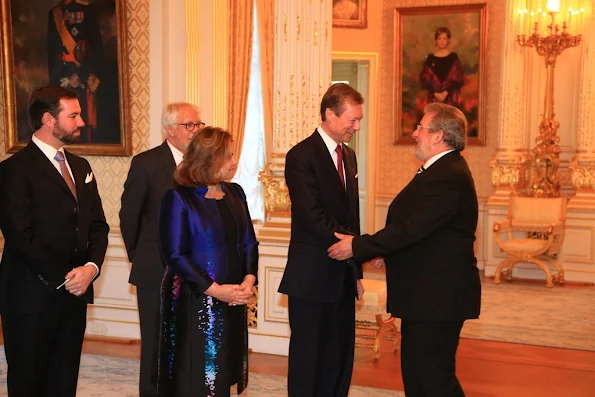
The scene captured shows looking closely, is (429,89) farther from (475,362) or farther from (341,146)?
(341,146)

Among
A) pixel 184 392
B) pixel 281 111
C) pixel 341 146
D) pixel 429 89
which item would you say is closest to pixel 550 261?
pixel 429 89

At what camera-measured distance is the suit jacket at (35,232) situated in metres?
3.81

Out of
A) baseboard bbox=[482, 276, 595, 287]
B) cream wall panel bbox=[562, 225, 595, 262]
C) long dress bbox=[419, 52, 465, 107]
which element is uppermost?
long dress bbox=[419, 52, 465, 107]

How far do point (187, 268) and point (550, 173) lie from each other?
25.6ft

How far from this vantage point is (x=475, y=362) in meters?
6.37

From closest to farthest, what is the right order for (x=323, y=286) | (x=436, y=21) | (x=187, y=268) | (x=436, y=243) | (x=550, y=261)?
(x=187, y=268), (x=436, y=243), (x=323, y=286), (x=550, y=261), (x=436, y=21)

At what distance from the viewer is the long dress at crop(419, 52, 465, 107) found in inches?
452

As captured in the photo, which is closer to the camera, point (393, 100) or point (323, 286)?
point (323, 286)

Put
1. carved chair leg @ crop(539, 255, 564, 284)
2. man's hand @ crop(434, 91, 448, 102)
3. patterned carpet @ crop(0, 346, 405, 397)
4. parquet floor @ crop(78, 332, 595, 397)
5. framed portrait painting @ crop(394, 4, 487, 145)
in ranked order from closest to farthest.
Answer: patterned carpet @ crop(0, 346, 405, 397), parquet floor @ crop(78, 332, 595, 397), carved chair leg @ crop(539, 255, 564, 284), framed portrait painting @ crop(394, 4, 487, 145), man's hand @ crop(434, 91, 448, 102)

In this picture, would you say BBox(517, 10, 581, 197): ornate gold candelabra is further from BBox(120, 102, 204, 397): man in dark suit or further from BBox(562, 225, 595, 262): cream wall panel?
BBox(120, 102, 204, 397): man in dark suit

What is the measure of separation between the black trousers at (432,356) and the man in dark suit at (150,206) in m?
1.50

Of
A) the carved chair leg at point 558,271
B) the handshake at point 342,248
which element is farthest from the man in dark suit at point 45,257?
the carved chair leg at point 558,271

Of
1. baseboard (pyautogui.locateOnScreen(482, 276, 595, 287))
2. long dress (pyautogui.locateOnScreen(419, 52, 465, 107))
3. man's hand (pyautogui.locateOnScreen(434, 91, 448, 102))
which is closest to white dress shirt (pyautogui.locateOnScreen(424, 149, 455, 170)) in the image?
baseboard (pyautogui.locateOnScreen(482, 276, 595, 287))

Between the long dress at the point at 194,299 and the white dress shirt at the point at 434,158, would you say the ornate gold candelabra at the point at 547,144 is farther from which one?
the long dress at the point at 194,299
